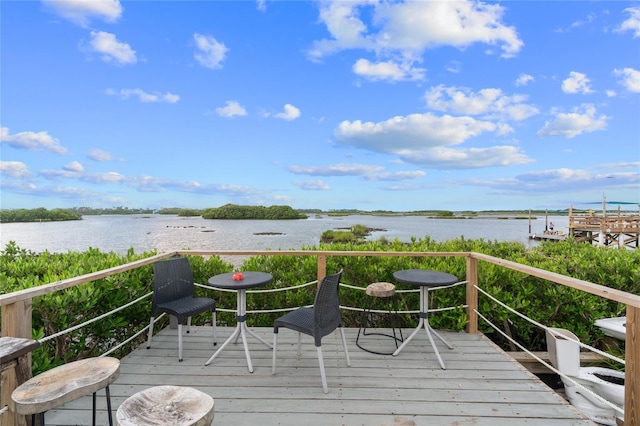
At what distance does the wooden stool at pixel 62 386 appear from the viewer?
1.29 metres

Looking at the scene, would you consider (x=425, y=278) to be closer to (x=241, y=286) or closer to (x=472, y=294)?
(x=472, y=294)

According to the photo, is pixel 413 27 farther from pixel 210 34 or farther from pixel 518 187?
pixel 518 187

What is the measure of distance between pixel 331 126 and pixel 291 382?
45.6 ft

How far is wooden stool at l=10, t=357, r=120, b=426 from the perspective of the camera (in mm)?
1287

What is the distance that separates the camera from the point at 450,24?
700 cm

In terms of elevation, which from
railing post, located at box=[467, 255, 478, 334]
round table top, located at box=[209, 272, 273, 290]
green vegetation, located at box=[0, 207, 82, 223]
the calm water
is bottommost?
the calm water

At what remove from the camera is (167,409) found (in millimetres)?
1247

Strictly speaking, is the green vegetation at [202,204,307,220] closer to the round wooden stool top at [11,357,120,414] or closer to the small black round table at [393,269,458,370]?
the small black round table at [393,269,458,370]

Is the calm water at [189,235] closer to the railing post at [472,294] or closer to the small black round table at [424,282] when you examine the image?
the railing post at [472,294]

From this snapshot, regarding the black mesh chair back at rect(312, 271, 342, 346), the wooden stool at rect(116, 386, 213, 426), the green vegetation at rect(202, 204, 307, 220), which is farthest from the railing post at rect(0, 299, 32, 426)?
the green vegetation at rect(202, 204, 307, 220)

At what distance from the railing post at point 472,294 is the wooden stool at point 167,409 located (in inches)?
128

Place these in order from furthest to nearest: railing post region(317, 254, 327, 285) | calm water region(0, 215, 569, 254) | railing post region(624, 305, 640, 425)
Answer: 1. calm water region(0, 215, 569, 254)
2. railing post region(317, 254, 327, 285)
3. railing post region(624, 305, 640, 425)

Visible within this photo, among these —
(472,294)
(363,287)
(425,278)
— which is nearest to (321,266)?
(363,287)

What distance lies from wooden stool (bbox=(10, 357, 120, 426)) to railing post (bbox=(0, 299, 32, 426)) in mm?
319
